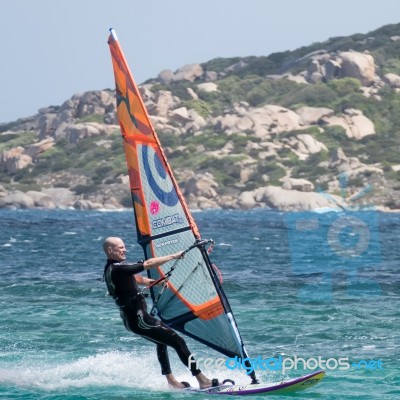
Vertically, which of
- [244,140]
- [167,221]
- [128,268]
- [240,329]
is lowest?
[244,140]

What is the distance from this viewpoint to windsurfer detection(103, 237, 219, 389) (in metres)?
11.1

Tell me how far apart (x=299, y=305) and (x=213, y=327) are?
9272mm

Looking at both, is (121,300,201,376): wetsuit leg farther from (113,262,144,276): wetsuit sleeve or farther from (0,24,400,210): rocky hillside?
(0,24,400,210): rocky hillside

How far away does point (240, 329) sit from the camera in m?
17.7

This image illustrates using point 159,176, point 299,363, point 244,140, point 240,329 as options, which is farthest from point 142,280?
point 244,140

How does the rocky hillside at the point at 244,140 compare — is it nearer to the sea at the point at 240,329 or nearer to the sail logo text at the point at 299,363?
the sea at the point at 240,329

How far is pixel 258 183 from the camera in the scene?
11419cm

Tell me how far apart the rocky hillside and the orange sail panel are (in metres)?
85.1

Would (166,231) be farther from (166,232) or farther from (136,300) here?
(136,300)

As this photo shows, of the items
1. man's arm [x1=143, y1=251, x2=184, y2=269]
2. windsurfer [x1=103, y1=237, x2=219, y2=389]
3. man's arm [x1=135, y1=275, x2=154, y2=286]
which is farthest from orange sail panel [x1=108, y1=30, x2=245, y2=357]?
man's arm [x1=143, y1=251, x2=184, y2=269]

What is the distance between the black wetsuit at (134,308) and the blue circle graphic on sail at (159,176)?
110 cm

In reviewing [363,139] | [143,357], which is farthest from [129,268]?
[363,139]

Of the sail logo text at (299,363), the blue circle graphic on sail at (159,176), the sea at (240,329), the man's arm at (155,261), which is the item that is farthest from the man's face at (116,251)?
the sail logo text at (299,363)

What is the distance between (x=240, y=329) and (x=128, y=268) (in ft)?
23.1
